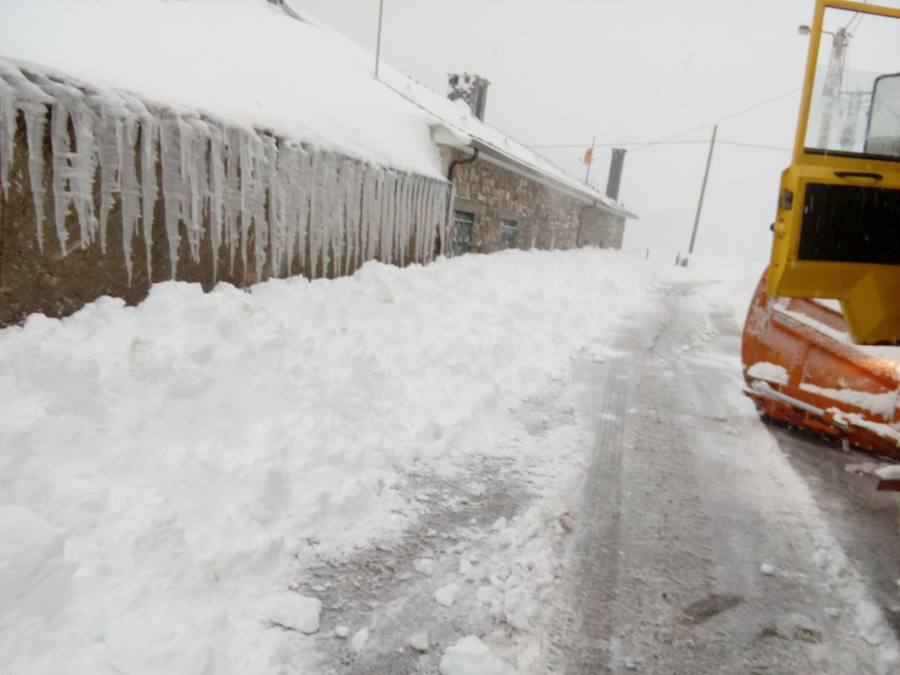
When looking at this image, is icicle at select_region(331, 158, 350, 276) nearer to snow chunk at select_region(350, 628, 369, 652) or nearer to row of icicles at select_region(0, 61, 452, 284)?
row of icicles at select_region(0, 61, 452, 284)

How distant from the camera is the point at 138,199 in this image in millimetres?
3965

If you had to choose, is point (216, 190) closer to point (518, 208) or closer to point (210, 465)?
point (210, 465)

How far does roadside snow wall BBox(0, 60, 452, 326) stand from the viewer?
322 cm

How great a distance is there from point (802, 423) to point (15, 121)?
6432mm

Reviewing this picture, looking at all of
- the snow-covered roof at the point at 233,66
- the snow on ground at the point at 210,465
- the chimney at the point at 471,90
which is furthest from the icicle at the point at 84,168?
the chimney at the point at 471,90

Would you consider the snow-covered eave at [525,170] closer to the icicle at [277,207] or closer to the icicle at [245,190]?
the icicle at [277,207]

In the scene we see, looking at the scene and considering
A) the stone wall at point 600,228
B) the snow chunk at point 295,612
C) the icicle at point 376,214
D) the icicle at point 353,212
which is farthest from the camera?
the stone wall at point 600,228

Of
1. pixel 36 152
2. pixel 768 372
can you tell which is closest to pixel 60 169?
pixel 36 152

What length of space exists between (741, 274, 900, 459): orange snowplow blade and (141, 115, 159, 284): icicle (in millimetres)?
5515

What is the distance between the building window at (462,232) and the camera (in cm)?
1091

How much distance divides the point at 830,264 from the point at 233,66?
21.8 feet

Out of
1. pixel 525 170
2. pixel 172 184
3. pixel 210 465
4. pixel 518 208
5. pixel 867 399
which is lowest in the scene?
pixel 210 465

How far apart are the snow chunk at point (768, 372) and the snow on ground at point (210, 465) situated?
2225 millimetres

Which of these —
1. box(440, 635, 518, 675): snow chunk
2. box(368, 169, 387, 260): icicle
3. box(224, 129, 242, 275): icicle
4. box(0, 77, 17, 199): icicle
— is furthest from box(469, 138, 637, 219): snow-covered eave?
box(440, 635, 518, 675): snow chunk
